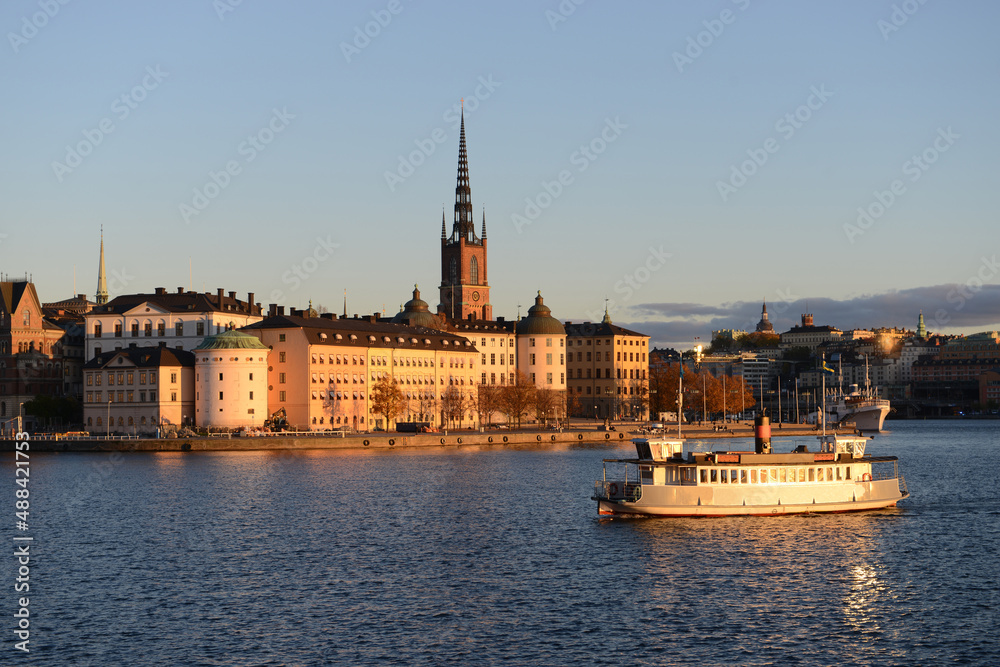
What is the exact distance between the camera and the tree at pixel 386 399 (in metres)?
150

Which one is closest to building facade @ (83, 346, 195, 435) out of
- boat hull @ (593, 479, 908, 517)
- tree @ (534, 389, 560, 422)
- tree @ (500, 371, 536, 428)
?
tree @ (500, 371, 536, 428)

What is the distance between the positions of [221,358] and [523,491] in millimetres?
66147

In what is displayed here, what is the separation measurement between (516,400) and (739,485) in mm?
109563

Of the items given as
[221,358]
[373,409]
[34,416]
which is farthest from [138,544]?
[34,416]

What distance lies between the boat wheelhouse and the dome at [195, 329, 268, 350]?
80.4 m

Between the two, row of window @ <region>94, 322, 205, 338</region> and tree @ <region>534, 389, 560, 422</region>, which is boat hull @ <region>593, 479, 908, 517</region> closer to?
row of window @ <region>94, 322, 205, 338</region>

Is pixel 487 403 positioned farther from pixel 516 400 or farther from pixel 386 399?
pixel 386 399

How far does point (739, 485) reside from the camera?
64250 millimetres

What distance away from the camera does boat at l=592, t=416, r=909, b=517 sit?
210 feet

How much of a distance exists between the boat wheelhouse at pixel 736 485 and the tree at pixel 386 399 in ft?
278

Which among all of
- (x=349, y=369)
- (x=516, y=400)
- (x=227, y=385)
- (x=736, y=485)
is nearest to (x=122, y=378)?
(x=227, y=385)

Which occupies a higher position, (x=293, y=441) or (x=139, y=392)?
(x=139, y=392)

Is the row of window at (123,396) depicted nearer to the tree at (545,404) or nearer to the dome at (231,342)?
the dome at (231,342)

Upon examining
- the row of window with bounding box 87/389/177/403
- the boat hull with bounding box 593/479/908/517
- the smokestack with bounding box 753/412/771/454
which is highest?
the row of window with bounding box 87/389/177/403
